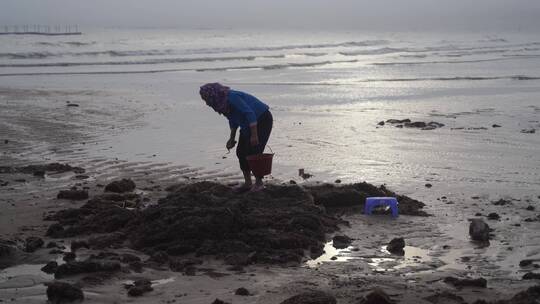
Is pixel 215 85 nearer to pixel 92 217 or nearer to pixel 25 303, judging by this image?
pixel 92 217

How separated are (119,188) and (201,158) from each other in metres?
2.34

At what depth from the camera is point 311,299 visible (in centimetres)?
442

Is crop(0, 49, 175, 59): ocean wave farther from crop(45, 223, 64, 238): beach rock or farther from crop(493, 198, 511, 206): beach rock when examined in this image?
crop(493, 198, 511, 206): beach rock

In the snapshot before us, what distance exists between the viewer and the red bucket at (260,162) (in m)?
7.52

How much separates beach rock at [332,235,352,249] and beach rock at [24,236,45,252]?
2.61 meters

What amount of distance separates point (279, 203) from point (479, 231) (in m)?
2.10

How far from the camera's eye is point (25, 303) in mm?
4500

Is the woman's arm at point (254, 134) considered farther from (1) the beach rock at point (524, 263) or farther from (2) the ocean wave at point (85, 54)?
(2) the ocean wave at point (85, 54)

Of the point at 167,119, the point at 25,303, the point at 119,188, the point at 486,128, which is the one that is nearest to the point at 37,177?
the point at 119,188

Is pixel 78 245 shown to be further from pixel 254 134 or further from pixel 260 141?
pixel 260 141

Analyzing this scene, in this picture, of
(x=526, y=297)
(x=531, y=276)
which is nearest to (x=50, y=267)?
(x=526, y=297)

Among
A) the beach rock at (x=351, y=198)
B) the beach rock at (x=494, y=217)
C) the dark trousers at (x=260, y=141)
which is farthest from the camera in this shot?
the dark trousers at (x=260, y=141)

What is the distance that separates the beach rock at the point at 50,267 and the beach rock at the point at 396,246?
2.83m

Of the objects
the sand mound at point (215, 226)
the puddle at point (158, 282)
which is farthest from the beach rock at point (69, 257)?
the puddle at point (158, 282)
